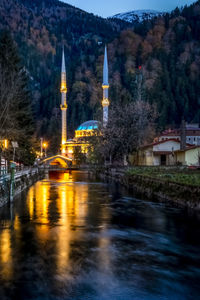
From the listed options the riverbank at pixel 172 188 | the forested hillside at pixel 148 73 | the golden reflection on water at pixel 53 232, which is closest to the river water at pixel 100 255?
the golden reflection on water at pixel 53 232

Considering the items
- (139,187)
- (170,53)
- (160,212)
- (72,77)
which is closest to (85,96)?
(72,77)

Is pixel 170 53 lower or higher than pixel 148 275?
higher

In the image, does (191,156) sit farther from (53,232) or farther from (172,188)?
(53,232)

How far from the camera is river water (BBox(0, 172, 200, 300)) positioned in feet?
23.4

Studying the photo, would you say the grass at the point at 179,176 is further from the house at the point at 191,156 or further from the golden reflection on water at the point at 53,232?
the house at the point at 191,156

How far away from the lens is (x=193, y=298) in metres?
6.81

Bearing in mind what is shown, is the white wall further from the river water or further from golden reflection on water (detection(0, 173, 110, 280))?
the river water

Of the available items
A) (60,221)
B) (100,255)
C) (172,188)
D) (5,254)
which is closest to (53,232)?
(60,221)

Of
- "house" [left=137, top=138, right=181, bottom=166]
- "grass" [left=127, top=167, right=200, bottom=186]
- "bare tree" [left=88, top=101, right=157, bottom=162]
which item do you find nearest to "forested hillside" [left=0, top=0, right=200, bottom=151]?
"house" [left=137, top=138, right=181, bottom=166]

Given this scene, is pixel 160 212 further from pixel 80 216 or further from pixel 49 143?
pixel 49 143

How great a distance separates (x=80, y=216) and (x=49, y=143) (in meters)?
126

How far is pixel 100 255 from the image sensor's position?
949 cm

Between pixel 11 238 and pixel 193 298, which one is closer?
pixel 193 298

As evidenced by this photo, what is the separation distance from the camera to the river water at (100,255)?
713cm
